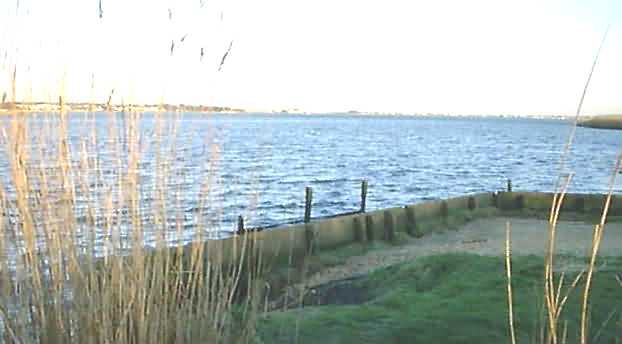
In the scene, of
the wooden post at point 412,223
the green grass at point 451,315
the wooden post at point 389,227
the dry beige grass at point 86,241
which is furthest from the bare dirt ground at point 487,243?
the dry beige grass at point 86,241

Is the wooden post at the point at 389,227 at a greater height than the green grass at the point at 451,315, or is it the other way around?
the green grass at the point at 451,315

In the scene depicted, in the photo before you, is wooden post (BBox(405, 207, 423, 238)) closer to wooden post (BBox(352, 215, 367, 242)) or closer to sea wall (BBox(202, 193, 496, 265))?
sea wall (BBox(202, 193, 496, 265))

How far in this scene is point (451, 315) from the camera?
4.77 m

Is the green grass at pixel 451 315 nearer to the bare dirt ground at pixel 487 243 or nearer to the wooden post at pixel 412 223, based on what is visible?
the bare dirt ground at pixel 487 243

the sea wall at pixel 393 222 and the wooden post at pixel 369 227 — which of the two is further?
the wooden post at pixel 369 227

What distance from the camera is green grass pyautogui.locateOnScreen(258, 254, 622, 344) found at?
14.1 feet

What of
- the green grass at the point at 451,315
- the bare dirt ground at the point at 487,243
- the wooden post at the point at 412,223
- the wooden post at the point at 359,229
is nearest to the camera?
the green grass at the point at 451,315

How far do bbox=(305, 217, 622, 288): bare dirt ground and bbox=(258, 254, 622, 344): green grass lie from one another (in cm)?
254

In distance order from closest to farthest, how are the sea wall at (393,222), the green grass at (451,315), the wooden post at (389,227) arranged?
1. the green grass at (451,315)
2. the sea wall at (393,222)
3. the wooden post at (389,227)

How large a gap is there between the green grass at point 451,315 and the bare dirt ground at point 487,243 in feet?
8.32

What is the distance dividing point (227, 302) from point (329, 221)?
23.6ft

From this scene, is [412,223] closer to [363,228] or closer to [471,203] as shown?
[363,228]

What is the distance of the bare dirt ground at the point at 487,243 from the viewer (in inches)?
359

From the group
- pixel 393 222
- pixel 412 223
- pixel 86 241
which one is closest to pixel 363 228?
pixel 393 222
